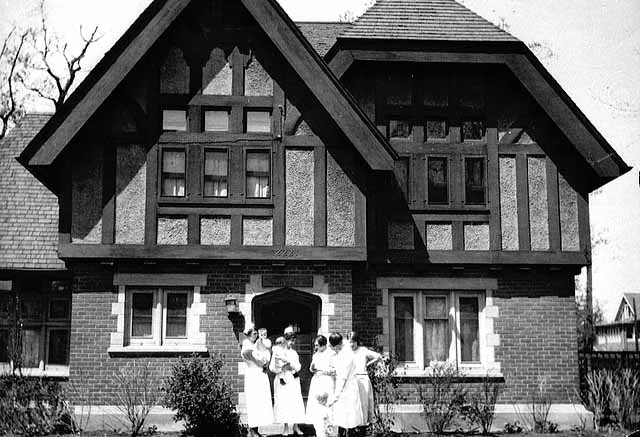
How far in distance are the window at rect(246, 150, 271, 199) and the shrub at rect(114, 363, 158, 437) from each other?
3.89m

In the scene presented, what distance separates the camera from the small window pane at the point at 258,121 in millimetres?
16000

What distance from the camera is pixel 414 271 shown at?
54.6 ft

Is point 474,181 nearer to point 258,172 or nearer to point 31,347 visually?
point 258,172

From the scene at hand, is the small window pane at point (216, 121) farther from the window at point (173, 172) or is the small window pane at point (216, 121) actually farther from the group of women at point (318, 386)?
the group of women at point (318, 386)

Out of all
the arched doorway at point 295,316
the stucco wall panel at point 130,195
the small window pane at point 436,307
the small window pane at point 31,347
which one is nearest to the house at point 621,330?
the small window pane at point 436,307

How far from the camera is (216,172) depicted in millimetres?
15852

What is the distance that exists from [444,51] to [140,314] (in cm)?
817

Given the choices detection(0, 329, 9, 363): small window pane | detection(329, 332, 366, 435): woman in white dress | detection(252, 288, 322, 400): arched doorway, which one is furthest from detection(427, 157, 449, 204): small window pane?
detection(0, 329, 9, 363): small window pane

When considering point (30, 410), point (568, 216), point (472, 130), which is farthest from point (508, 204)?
point (30, 410)

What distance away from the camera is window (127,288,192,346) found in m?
15.5

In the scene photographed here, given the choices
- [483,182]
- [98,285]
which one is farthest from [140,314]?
[483,182]

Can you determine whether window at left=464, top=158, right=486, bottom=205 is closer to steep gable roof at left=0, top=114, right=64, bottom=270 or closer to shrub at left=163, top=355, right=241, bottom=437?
shrub at left=163, top=355, right=241, bottom=437

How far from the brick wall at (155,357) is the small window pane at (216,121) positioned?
8.82ft

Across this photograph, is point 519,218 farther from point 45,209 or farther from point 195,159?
point 45,209
